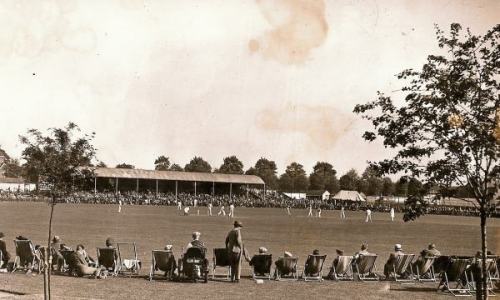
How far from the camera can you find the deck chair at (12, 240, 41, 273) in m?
15.7

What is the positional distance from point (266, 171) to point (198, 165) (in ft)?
58.2

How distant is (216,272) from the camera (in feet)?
56.5

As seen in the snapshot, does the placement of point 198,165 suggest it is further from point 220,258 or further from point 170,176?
point 220,258

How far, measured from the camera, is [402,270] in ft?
54.1

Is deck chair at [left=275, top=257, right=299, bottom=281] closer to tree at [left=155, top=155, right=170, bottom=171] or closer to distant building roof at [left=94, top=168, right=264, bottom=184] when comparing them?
distant building roof at [left=94, top=168, right=264, bottom=184]

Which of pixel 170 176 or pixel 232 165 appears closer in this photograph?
pixel 170 176

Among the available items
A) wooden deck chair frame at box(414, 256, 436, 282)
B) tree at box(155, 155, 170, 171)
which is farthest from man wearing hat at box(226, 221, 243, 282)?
tree at box(155, 155, 170, 171)

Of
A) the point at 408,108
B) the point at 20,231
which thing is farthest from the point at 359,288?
the point at 20,231

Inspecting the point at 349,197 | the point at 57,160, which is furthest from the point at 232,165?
the point at 57,160

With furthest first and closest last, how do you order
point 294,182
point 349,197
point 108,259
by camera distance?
point 294,182, point 349,197, point 108,259

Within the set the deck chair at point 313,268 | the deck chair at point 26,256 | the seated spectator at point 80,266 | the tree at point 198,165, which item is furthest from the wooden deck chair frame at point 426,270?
the tree at point 198,165

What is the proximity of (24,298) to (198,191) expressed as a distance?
84.4 meters

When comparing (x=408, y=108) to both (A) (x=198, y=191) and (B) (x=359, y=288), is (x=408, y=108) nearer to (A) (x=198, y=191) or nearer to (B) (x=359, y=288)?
(B) (x=359, y=288)

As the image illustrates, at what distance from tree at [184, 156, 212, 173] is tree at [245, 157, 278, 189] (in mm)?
10880
